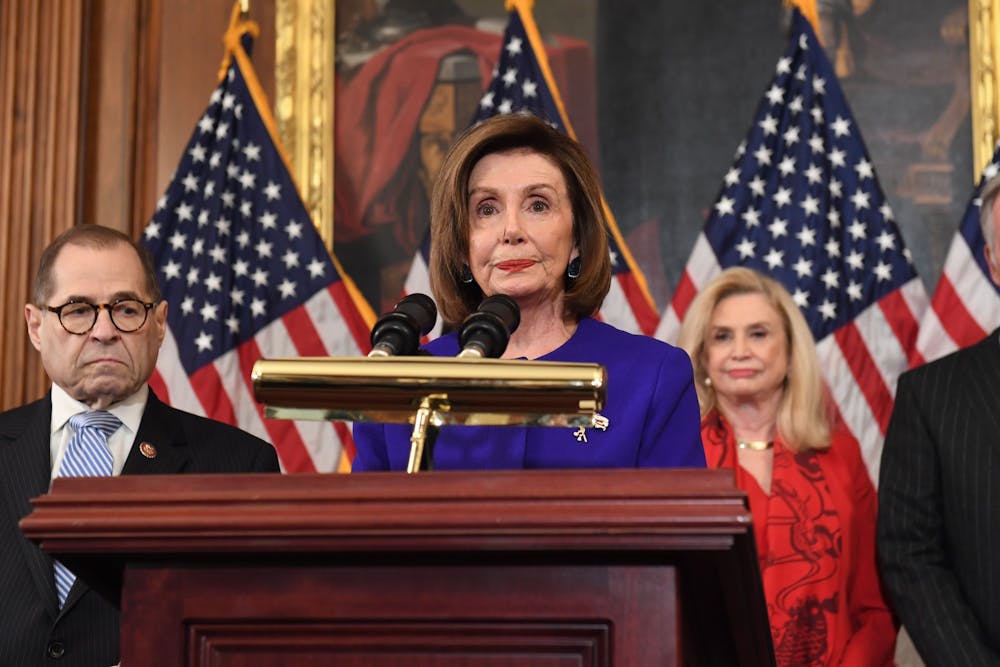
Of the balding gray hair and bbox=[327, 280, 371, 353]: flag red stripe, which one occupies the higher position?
bbox=[327, 280, 371, 353]: flag red stripe

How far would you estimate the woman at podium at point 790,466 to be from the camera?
12.4 ft

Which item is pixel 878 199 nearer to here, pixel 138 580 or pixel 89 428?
pixel 89 428

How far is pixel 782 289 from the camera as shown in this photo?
432 centimetres

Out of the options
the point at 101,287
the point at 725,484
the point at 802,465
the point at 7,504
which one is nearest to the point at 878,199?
the point at 802,465

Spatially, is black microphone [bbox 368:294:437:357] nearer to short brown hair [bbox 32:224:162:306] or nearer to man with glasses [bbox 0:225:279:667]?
man with glasses [bbox 0:225:279:667]

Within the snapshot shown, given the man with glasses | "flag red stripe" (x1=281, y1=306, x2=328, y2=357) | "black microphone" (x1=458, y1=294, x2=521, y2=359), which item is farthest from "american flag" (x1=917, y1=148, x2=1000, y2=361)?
"black microphone" (x1=458, y1=294, x2=521, y2=359)

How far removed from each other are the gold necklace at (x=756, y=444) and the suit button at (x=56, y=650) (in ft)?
7.25

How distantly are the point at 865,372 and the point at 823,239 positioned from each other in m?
0.51

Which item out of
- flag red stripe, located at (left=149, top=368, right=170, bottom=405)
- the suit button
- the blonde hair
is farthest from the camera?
flag red stripe, located at (left=149, top=368, right=170, bottom=405)

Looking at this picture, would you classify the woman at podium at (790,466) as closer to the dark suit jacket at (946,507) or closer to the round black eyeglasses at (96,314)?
the dark suit jacket at (946,507)

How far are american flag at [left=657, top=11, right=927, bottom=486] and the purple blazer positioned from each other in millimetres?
2467

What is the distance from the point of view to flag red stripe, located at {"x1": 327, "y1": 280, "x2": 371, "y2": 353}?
495 cm

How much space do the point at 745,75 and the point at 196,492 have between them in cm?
399

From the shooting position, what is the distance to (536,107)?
16.2 ft
